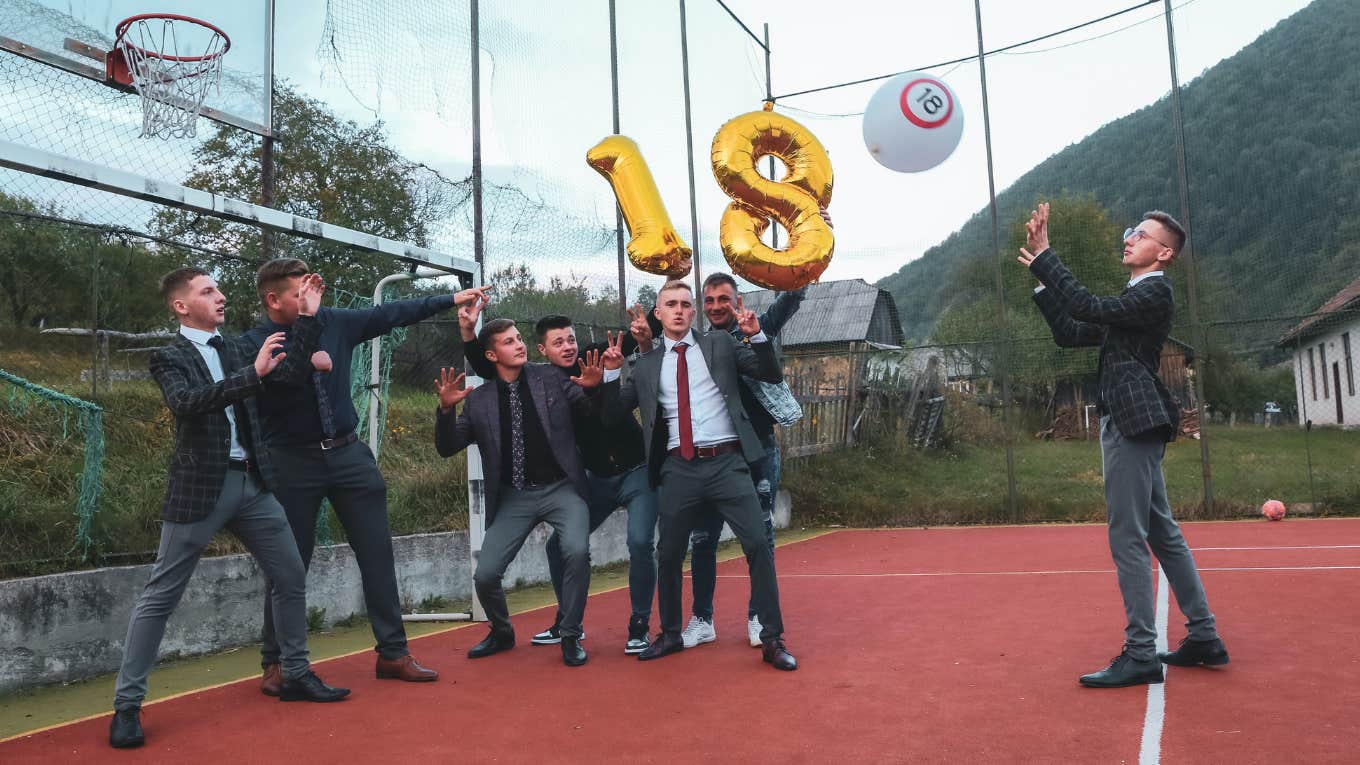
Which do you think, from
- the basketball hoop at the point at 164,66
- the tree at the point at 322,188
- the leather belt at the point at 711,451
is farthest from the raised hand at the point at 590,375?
the basketball hoop at the point at 164,66

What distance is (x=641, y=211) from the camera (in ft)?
17.8

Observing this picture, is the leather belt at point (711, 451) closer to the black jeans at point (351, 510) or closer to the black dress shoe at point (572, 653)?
the black dress shoe at point (572, 653)

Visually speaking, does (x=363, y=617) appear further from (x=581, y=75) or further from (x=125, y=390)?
(x=581, y=75)

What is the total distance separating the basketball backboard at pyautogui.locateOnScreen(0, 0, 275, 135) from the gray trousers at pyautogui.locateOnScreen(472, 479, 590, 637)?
13.9 feet

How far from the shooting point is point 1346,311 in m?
10.7

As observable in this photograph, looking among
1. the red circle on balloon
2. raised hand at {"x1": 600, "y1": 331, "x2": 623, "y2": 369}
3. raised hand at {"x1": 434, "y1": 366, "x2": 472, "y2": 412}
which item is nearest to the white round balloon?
the red circle on balloon

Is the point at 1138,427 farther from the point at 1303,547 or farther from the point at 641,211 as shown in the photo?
the point at 1303,547

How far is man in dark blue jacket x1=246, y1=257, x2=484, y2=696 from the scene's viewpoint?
440cm

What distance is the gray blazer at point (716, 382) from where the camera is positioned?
4715 mm

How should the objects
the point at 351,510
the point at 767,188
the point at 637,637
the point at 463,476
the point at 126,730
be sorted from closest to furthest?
the point at 126,730
the point at 351,510
the point at 637,637
the point at 767,188
the point at 463,476

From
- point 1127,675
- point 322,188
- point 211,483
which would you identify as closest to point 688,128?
point 322,188

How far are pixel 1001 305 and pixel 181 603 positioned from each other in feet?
30.8

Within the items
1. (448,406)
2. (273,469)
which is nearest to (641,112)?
(448,406)

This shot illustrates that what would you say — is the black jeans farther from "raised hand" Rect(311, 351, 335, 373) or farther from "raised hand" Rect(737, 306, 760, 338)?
"raised hand" Rect(737, 306, 760, 338)
